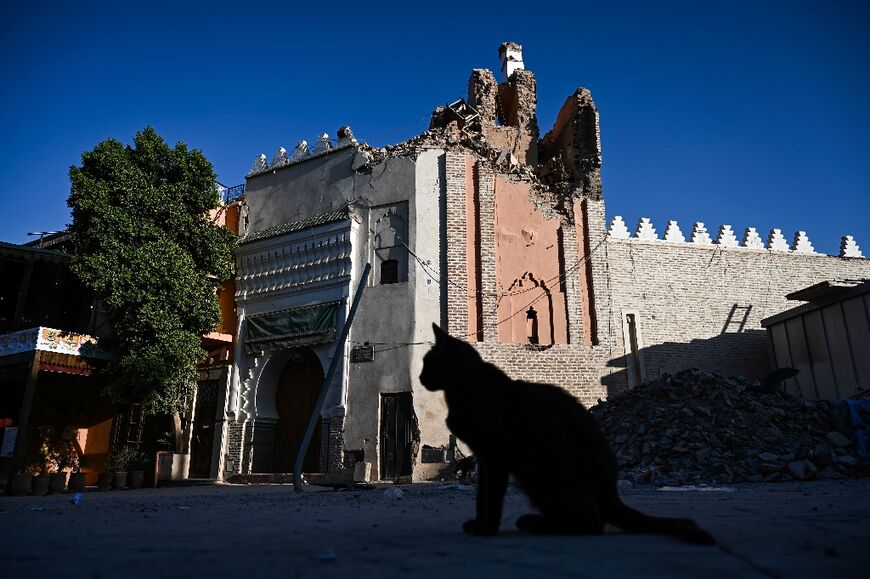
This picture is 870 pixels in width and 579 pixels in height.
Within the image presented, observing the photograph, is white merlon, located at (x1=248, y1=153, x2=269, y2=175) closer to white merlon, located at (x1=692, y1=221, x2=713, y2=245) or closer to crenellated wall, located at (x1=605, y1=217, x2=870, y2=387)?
crenellated wall, located at (x1=605, y1=217, x2=870, y2=387)

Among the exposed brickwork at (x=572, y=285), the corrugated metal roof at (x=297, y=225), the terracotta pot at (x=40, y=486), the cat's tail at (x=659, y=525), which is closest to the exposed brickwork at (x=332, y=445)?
the corrugated metal roof at (x=297, y=225)

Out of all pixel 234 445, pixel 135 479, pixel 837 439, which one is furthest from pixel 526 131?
pixel 135 479

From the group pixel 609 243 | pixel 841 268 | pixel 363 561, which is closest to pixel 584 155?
pixel 609 243

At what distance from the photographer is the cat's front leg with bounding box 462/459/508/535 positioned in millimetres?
2734

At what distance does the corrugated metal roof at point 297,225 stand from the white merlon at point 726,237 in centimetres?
1284

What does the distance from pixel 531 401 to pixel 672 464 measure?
7403 mm

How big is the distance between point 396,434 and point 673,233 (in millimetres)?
11866

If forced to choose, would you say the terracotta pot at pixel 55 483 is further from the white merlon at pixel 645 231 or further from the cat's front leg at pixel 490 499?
the white merlon at pixel 645 231

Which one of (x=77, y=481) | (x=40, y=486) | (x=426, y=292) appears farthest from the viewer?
(x=426, y=292)

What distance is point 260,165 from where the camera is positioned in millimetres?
17703

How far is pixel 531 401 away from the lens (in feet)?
9.28

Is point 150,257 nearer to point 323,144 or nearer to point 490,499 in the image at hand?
point 323,144

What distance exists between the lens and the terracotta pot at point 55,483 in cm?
1170

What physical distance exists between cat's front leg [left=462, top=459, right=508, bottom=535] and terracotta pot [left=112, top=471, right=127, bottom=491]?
12596mm
